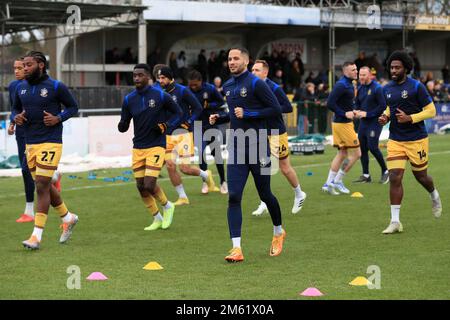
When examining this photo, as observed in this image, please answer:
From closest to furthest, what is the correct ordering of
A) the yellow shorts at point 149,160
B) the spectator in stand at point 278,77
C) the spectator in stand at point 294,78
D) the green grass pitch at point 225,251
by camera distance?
the green grass pitch at point 225,251 < the yellow shorts at point 149,160 < the spectator in stand at point 278,77 < the spectator in stand at point 294,78

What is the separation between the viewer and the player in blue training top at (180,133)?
1405 centimetres

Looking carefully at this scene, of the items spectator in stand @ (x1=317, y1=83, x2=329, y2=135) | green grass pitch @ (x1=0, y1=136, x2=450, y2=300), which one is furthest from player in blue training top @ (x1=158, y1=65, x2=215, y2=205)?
spectator in stand @ (x1=317, y1=83, x2=329, y2=135)

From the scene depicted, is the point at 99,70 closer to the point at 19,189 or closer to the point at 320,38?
the point at 320,38

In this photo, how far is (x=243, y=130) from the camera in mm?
9750

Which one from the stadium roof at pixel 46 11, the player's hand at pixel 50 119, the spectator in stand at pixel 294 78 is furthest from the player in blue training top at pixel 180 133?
the spectator in stand at pixel 294 78

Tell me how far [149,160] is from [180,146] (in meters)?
2.99

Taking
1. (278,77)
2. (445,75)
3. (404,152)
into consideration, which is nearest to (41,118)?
(404,152)

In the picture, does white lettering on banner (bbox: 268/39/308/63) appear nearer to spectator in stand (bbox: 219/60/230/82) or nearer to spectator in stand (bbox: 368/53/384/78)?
spectator in stand (bbox: 368/53/384/78)

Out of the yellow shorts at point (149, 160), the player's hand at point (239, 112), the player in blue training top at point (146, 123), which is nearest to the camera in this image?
the player's hand at point (239, 112)

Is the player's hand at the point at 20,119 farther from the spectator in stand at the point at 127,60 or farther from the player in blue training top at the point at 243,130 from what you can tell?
the spectator in stand at the point at 127,60

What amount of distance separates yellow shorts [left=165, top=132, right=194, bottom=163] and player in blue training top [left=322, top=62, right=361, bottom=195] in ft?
7.57

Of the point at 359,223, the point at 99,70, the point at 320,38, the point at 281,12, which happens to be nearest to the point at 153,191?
the point at 359,223

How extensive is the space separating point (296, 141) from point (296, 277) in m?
15.7

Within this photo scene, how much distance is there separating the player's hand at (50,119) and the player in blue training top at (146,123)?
106cm
